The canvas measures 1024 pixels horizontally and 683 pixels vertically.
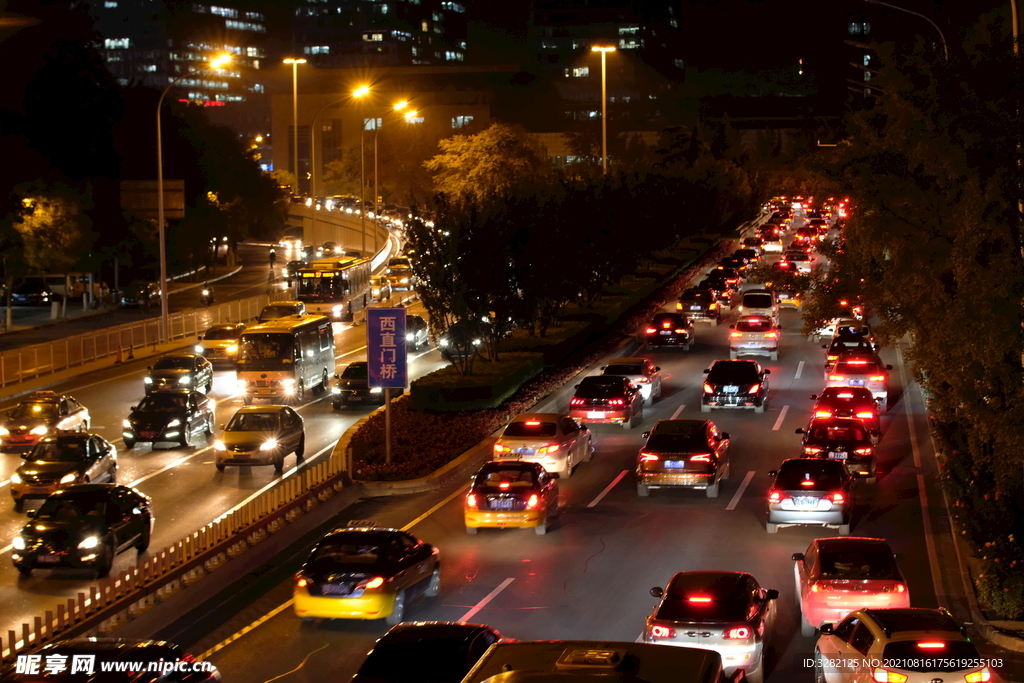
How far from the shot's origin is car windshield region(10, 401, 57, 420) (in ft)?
105

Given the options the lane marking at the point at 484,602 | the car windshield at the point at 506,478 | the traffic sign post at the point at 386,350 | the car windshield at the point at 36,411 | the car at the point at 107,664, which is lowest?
the lane marking at the point at 484,602

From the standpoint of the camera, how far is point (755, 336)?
4297 cm

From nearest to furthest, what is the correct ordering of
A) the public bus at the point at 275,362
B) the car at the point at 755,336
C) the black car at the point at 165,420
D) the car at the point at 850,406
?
1. the car at the point at 850,406
2. the black car at the point at 165,420
3. the public bus at the point at 275,362
4. the car at the point at 755,336

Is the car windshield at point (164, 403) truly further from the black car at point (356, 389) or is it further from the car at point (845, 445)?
the car at point (845, 445)

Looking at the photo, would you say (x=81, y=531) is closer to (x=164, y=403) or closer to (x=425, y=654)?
(x=425, y=654)

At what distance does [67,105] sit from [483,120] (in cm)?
8458

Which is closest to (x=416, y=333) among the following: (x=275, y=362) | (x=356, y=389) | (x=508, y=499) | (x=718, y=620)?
(x=275, y=362)

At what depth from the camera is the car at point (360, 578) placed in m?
17.0

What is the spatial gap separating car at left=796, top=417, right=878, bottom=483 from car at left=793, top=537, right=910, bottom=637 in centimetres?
979

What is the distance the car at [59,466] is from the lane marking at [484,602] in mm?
11154

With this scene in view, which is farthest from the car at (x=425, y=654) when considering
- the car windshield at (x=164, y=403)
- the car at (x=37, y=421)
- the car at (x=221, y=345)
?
the car at (x=221, y=345)

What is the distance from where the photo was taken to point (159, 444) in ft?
107

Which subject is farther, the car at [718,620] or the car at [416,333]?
the car at [416,333]

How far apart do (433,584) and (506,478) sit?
4.16 meters
